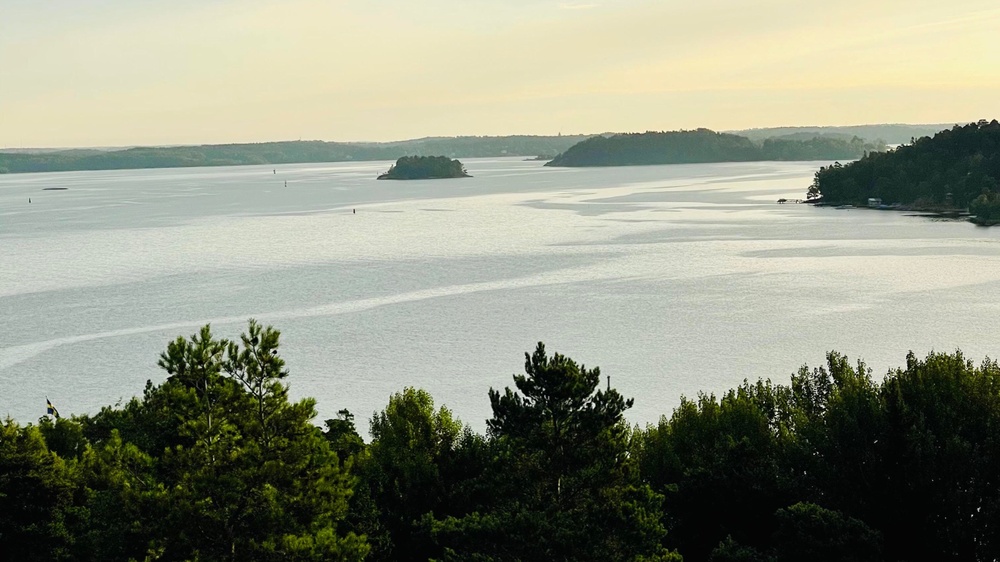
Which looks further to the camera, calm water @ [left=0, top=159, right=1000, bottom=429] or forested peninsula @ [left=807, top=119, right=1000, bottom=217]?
forested peninsula @ [left=807, top=119, right=1000, bottom=217]

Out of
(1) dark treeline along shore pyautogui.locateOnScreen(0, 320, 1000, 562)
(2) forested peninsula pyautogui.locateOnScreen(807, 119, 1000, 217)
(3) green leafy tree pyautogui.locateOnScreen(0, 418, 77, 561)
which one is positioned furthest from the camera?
(2) forested peninsula pyautogui.locateOnScreen(807, 119, 1000, 217)

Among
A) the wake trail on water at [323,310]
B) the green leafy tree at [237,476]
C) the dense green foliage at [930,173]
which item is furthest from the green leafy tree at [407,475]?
the dense green foliage at [930,173]

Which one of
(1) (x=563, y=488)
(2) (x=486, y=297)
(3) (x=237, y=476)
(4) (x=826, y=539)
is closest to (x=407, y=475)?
(1) (x=563, y=488)

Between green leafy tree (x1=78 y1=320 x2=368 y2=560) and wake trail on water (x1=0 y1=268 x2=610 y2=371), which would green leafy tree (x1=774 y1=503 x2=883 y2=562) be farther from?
wake trail on water (x1=0 y1=268 x2=610 y2=371)

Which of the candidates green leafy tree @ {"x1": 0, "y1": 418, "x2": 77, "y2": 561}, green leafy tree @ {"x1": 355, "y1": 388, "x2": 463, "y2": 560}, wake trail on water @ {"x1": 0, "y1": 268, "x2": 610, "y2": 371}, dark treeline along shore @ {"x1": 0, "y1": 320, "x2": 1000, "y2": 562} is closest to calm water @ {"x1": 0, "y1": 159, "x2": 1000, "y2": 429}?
wake trail on water @ {"x1": 0, "y1": 268, "x2": 610, "y2": 371}

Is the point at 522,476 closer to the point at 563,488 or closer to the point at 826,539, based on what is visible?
the point at 563,488

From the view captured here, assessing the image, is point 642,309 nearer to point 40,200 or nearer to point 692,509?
point 692,509
